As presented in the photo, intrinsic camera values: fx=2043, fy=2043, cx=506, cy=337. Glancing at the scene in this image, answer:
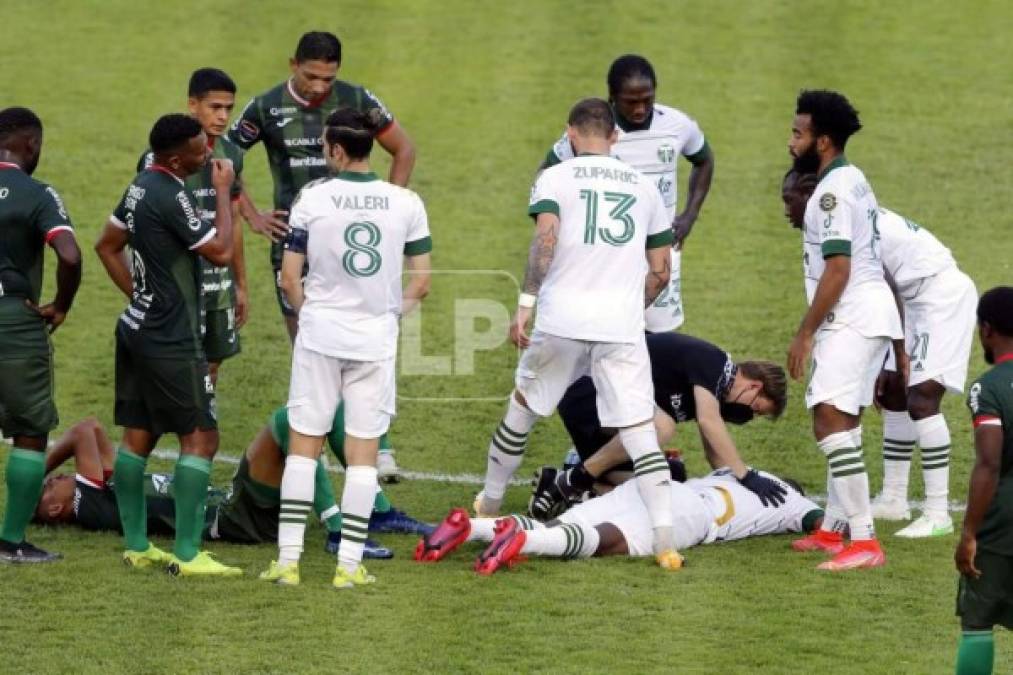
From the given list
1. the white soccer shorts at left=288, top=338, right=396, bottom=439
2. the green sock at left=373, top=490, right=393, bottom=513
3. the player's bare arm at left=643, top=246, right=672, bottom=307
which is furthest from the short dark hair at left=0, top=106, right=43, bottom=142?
the player's bare arm at left=643, top=246, right=672, bottom=307

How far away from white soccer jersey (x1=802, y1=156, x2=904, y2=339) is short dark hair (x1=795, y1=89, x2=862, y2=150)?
136 mm

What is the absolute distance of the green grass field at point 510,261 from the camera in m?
8.74

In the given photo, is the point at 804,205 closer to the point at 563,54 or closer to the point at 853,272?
the point at 853,272

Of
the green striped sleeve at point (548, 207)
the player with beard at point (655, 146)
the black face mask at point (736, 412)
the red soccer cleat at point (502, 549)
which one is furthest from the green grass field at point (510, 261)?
the green striped sleeve at point (548, 207)

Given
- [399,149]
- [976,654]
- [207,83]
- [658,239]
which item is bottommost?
[976,654]

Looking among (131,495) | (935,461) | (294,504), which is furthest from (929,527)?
(131,495)

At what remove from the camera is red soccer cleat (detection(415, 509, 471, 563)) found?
393 inches

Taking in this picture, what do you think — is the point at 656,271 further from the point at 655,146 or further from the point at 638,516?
the point at 655,146

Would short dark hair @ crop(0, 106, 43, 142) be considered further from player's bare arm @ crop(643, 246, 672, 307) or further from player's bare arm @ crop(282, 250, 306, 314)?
player's bare arm @ crop(643, 246, 672, 307)

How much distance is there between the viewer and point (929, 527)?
423 inches

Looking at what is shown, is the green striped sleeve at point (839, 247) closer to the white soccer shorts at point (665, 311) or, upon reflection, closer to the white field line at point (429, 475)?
the white field line at point (429, 475)

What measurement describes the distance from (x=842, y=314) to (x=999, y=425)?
256cm

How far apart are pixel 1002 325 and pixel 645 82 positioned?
4.63m

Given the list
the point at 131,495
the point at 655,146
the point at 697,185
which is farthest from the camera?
the point at 697,185
